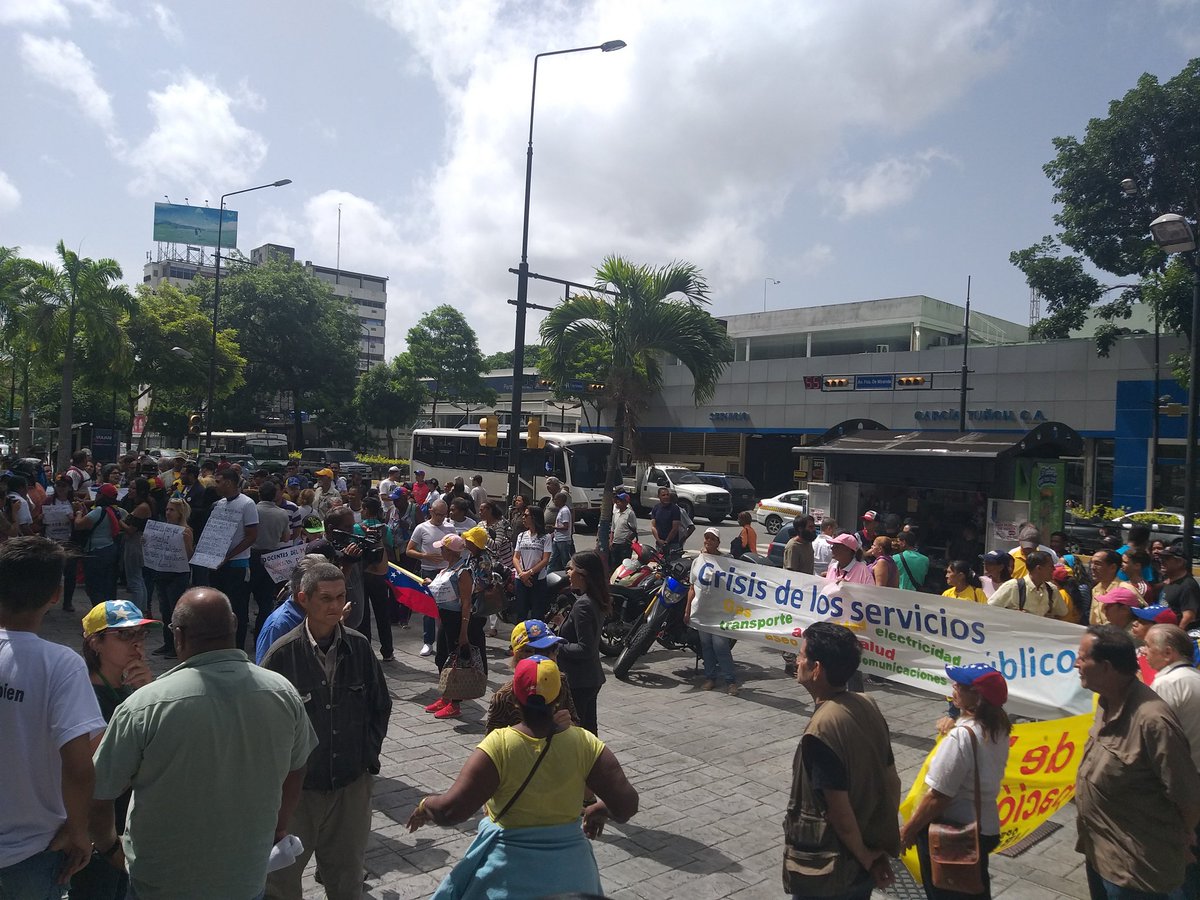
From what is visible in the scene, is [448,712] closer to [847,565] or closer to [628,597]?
[628,597]

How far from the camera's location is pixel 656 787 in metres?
6.14

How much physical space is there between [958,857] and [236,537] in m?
7.12

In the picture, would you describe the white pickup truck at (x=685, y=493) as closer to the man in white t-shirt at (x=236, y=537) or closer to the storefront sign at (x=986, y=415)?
the storefront sign at (x=986, y=415)

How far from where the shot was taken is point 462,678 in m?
7.24

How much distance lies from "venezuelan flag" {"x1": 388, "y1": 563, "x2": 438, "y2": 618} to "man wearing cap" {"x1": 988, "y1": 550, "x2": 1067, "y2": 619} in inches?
211

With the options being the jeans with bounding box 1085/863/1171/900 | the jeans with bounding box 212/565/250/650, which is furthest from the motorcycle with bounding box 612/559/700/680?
the jeans with bounding box 1085/863/1171/900

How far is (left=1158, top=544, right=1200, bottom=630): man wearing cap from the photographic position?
761 cm

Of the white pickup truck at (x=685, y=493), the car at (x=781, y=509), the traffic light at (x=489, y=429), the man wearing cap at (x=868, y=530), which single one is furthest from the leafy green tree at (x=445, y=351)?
the man wearing cap at (x=868, y=530)

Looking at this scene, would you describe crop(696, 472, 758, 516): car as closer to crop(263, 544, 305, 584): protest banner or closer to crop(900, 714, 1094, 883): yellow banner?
crop(263, 544, 305, 584): protest banner

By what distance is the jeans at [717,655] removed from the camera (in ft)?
29.5

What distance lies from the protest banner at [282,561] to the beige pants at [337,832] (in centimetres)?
435

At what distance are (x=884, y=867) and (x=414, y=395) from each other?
51.7 m

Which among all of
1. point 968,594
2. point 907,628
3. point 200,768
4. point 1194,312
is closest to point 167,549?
point 200,768

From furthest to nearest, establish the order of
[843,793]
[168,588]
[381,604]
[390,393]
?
[390,393] → [381,604] → [168,588] → [843,793]
